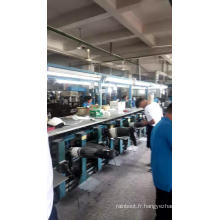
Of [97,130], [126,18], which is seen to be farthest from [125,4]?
[97,130]

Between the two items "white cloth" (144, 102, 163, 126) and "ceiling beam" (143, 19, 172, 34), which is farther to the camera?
"ceiling beam" (143, 19, 172, 34)

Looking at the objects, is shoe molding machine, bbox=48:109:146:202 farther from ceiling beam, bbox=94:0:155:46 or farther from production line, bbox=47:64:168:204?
ceiling beam, bbox=94:0:155:46

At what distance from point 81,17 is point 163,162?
10.5ft

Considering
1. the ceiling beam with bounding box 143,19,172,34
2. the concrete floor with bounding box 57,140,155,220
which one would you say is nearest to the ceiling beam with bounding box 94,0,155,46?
the ceiling beam with bounding box 143,19,172,34

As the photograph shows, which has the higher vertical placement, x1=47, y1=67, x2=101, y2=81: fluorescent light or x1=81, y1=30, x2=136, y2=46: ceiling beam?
x1=81, y1=30, x2=136, y2=46: ceiling beam

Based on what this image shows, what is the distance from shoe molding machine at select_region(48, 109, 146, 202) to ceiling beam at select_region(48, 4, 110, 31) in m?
2.19

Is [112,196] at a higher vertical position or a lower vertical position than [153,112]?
lower

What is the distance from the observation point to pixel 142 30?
145 inches

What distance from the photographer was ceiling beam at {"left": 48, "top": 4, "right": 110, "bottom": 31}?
2924 millimetres

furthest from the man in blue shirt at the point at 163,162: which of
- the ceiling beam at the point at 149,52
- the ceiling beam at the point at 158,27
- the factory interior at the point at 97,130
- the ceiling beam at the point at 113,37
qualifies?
the ceiling beam at the point at 149,52

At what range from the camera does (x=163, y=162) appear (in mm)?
1155

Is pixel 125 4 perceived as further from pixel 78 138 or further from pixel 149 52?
pixel 149 52
